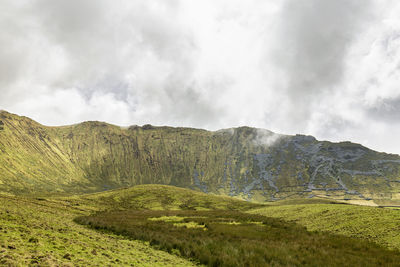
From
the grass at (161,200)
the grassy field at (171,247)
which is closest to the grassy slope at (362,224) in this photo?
the grassy field at (171,247)

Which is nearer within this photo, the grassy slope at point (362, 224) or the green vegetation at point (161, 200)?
the grassy slope at point (362, 224)

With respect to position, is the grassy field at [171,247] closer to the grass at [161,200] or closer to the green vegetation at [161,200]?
the green vegetation at [161,200]

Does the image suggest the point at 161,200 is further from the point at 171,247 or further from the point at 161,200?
the point at 171,247

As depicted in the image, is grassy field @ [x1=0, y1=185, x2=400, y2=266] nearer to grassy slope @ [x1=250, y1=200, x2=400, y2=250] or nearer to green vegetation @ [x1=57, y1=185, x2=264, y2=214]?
grassy slope @ [x1=250, y1=200, x2=400, y2=250]

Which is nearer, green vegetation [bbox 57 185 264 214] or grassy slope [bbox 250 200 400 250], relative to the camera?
grassy slope [bbox 250 200 400 250]

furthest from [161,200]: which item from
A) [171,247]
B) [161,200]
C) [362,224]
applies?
[171,247]

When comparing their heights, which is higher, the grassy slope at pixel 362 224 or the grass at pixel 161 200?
the grassy slope at pixel 362 224

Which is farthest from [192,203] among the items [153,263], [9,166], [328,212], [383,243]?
[9,166]

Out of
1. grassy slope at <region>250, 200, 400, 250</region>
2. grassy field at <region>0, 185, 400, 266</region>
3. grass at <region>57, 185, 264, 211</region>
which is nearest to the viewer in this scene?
grassy field at <region>0, 185, 400, 266</region>

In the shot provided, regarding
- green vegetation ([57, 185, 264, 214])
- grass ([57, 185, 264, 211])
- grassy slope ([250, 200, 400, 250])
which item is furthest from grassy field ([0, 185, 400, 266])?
grass ([57, 185, 264, 211])

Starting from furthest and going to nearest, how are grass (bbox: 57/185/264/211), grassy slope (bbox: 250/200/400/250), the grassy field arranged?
grass (bbox: 57/185/264/211) < grassy slope (bbox: 250/200/400/250) < the grassy field

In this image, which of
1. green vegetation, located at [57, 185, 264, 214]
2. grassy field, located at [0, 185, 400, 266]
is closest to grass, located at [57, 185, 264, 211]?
green vegetation, located at [57, 185, 264, 214]

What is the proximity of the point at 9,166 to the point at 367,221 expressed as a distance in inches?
9935

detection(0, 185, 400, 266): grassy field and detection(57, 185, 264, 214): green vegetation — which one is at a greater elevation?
detection(0, 185, 400, 266): grassy field
